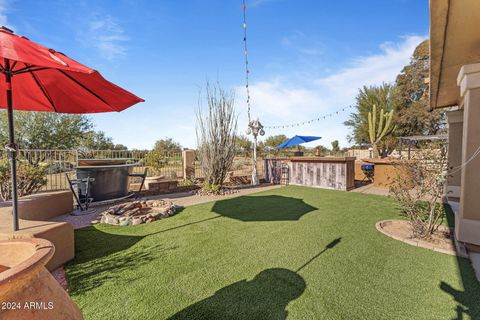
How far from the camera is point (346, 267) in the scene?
2.76 meters

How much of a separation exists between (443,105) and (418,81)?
47.6ft

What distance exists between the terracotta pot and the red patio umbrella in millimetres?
1527

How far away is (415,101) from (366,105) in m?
3.75

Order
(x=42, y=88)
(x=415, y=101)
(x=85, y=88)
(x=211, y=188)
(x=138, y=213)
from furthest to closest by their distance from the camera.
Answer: (x=415, y=101) < (x=211, y=188) < (x=138, y=213) < (x=42, y=88) < (x=85, y=88)

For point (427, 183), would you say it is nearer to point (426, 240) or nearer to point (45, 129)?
point (426, 240)

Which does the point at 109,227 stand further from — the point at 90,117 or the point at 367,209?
the point at 90,117

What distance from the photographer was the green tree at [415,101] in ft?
61.0

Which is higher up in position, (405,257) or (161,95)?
(161,95)

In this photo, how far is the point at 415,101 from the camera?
1983cm

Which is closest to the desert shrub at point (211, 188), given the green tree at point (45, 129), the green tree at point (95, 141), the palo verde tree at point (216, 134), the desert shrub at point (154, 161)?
the palo verde tree at point (216, 134)

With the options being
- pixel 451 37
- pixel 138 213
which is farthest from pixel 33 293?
pixel 451 37

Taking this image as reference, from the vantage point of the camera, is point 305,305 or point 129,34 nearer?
point 305,305

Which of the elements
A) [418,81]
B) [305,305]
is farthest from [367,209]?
[418,81]

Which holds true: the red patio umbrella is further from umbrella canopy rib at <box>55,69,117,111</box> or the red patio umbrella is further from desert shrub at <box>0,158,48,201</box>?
desert shrub at <box>0,158,48,201</box>
